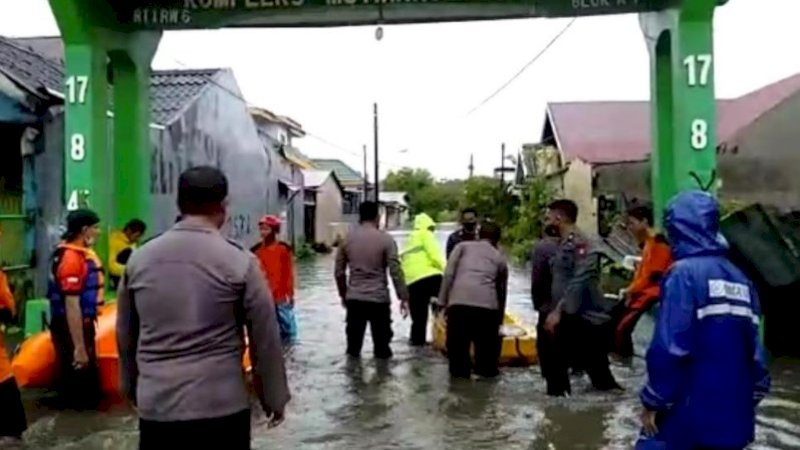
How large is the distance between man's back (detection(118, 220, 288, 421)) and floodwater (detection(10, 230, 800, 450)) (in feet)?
11.9

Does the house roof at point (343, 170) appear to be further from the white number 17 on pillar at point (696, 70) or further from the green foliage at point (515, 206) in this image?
the white number 17 on pillar at point (696, 70)

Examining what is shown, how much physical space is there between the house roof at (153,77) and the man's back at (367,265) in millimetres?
4722

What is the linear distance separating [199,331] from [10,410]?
317cm

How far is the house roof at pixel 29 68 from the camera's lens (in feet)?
49.8

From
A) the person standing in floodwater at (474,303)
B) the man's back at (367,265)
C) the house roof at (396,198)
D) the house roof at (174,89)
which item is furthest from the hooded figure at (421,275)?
the house roof at (396,198)

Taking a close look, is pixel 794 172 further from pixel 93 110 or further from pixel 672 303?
pixel 672 303

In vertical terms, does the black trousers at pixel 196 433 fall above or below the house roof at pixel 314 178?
below

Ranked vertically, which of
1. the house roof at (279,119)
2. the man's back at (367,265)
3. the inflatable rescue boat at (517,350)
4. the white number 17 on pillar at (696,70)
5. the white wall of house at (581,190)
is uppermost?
the house roof at (279,119)

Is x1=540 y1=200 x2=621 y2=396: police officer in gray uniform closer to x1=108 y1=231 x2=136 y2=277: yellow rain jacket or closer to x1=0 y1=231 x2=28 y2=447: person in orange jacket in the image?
x1=0 y1=231 x2=28 y2=447: person in orange jacket

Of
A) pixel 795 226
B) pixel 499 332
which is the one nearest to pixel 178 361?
pixel 499 332

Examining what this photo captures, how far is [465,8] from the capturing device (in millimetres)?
12391

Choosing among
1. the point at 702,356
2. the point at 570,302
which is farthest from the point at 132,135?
the point at 702,356

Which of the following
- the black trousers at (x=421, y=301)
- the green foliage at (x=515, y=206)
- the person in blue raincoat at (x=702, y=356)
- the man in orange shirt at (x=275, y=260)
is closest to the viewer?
the person in blue raincoat at (x=702, y=356)

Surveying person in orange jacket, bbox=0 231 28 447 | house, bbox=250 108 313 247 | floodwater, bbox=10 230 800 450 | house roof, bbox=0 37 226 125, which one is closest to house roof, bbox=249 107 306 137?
house, bbox=250 108 313 247
